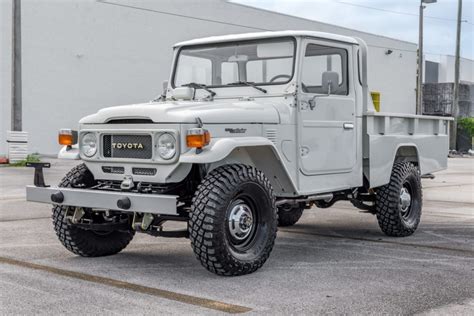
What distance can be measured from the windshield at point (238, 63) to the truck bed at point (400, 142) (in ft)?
4.57

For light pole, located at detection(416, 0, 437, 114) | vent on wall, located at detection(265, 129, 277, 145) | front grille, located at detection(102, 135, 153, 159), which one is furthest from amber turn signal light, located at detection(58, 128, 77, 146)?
light pole, located at detection(416, 0, 437, 114)

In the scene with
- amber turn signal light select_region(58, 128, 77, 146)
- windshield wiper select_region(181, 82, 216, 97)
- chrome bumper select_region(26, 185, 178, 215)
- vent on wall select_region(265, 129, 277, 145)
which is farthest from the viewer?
windshield wiper select_region(181, 82, 216, 97)

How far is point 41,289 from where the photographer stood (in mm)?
5355

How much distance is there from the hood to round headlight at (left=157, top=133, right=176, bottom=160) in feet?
0.44

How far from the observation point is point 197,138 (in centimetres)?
555

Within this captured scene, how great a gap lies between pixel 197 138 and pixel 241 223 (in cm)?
87

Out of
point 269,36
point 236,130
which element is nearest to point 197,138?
point 236,130

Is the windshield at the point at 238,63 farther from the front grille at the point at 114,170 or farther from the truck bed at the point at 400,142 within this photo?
the front grille at the point at 114,170

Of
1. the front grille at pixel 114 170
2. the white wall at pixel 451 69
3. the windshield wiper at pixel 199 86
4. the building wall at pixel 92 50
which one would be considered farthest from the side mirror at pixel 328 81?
the white wall at pixel 451 69

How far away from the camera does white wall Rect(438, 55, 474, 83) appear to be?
51312 mm

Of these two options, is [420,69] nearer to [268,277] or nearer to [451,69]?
[451,69]

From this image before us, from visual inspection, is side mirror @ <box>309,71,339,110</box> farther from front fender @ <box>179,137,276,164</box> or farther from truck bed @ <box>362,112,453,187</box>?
front fender @ <box>179,137,276,164</box>

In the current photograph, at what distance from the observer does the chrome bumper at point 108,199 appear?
→ 5504 mm

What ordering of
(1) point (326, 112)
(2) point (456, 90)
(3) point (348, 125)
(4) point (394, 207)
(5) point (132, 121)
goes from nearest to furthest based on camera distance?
(5) point (132, 121) < (1) point (326, 112) < (3) point (348, 125) < (4) point (394, 207) < (2) point (456, 90)
